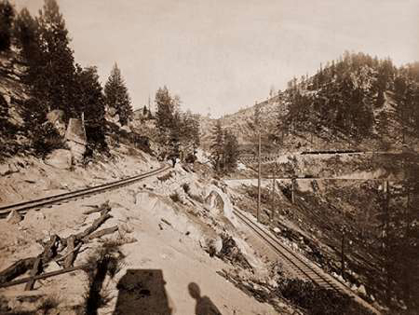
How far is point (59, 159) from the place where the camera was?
16953 millimetres

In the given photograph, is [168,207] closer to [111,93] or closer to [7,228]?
[7,228]

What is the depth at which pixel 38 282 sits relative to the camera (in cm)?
612

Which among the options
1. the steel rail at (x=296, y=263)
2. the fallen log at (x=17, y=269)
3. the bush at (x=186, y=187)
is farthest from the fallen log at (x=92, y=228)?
the steel rail at (x=296, y=263)

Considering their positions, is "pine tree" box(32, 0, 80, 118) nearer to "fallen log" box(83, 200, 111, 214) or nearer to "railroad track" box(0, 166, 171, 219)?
"railroad track" box(0, 166, 171, 219)

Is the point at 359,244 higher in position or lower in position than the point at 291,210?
lower

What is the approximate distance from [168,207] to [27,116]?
41.8 feet

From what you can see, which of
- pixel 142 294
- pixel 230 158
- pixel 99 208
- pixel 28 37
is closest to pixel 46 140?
pixel 99 208

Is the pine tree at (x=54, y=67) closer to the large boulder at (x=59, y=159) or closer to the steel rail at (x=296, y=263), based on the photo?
the large boulder at (x=59, y=159)

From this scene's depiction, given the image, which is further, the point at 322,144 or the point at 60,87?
the point at 322,144

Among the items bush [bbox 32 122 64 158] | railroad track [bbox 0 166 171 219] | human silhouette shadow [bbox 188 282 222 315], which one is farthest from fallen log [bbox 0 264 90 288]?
bush [bbox 32 122 64 158]

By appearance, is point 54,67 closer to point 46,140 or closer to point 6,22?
point 6,22

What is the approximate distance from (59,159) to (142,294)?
13561 millimetres

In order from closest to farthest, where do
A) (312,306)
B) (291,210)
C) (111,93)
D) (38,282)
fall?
(38,282) → (312,306) → (291,210) → (111,93)

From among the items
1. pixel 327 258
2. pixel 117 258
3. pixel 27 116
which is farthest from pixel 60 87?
pixel 327 258
